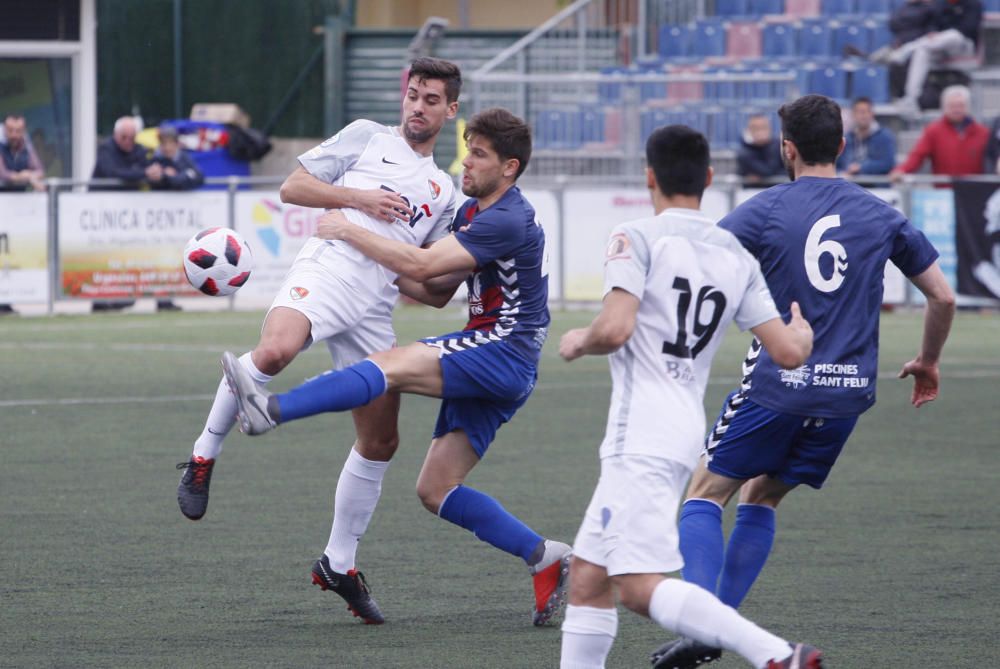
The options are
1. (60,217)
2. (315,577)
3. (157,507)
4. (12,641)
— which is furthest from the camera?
(60,217)

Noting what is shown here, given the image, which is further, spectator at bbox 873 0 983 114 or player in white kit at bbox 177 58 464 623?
spectator at bbox 873 0 983 114

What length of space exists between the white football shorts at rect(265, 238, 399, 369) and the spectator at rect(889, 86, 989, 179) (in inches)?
522

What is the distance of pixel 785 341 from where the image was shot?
4.60m

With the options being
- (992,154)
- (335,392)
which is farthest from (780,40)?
(335,392)

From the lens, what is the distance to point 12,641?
5.52m

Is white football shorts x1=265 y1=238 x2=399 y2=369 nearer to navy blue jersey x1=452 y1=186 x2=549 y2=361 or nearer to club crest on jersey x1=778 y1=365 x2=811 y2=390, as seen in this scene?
navy blue jersey x1=452 y1=186 x2=549 y2=361

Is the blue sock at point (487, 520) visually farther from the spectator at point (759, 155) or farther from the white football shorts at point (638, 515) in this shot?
the spectator at point (759, 155)

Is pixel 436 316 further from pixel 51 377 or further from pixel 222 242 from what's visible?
pixel 222 242

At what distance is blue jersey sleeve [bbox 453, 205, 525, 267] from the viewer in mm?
5668

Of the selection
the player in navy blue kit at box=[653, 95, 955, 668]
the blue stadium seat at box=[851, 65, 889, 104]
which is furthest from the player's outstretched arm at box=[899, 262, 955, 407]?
the blue stadium seat at box=[851, 65, 889, 104]

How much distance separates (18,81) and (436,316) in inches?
440

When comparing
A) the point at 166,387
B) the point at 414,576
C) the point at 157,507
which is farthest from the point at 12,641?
the point at 166,387

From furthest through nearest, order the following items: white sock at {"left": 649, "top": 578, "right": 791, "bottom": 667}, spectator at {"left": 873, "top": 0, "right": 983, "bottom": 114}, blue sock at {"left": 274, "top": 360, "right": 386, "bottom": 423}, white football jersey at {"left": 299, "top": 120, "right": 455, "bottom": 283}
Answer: spectator at {"left": 873, "top": 0, "right": 983, "bottom": 114} < white football jersey at {"left": 299, "top": 120, "right": 455, "bottom": 283} < blue sock at {"left": 274, "top": 360, "right": 386, "bottom": 423} < white sock at {"left": 649, "top": 578, "right": 791, "bottom": 667}

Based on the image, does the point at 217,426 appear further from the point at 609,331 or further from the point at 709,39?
the point at 709,39
